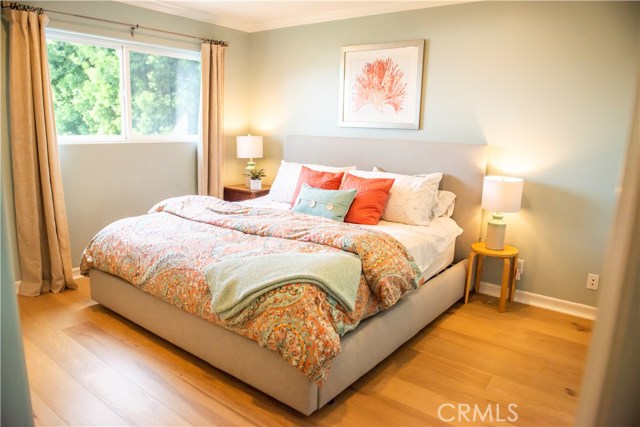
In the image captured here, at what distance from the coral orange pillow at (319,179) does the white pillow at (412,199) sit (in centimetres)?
47

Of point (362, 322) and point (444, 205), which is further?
point (444, 205)

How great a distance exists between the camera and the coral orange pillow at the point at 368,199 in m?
3.43

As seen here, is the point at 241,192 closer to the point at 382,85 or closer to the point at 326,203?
the point at 326,203

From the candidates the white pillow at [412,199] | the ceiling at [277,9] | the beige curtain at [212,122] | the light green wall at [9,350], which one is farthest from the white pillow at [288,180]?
the light green wall at [9,350]

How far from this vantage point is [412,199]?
3490mm

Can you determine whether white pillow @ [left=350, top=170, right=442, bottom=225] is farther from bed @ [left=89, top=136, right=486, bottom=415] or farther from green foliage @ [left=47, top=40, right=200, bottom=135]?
green foliage @ [left=47, top=40, right=200, bottom=135]

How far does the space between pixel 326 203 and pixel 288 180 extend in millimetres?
862

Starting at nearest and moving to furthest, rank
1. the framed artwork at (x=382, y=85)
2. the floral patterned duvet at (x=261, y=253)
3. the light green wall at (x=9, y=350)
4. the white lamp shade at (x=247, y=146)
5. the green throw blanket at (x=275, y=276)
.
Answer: the light green wall at (x=9, y=350)
the floral patterned duvet at (x=261, y=253)
the green throw blanket at (x=275, y=276)
the framed artwork at (x=382, y=85)
the white lamp shade at (x=247, y=146)

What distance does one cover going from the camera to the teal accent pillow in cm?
340

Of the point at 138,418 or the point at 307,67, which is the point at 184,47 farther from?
the point at 138,418

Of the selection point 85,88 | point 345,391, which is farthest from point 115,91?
point 345,391

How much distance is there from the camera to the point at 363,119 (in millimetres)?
4297

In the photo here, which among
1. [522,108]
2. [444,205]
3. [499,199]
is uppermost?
[522,108]

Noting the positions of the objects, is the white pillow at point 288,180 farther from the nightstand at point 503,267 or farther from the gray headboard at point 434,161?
the nightstand at point 503,267
